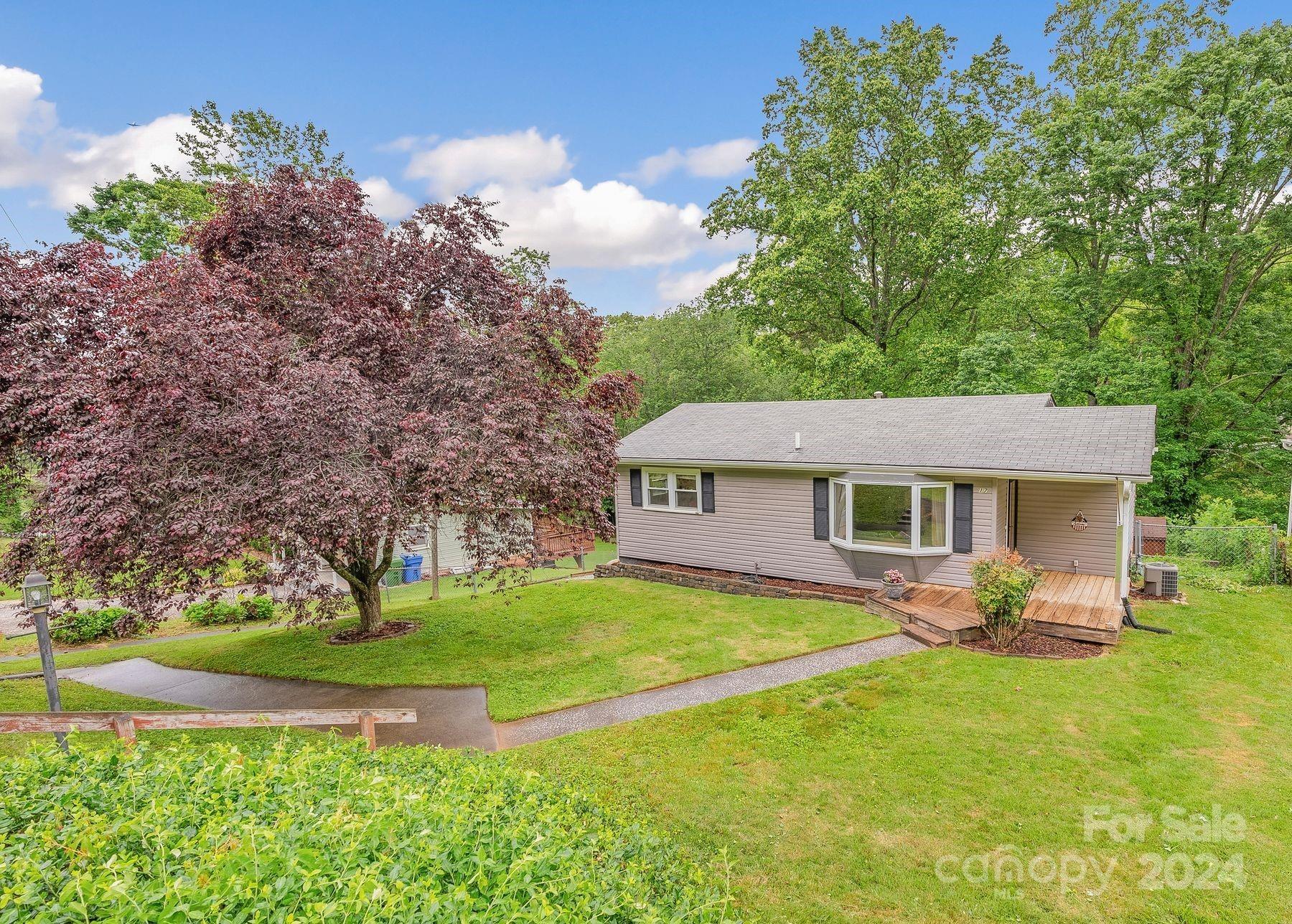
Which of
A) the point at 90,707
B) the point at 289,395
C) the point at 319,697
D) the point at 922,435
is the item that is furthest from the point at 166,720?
the point at 922,435

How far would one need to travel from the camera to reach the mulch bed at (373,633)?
10266 mm

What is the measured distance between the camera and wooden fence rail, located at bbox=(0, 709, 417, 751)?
4.13 metres

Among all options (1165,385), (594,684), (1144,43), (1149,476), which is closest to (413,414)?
(594,684)

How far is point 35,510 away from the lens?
7133 mm

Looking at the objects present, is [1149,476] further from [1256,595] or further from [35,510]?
[35,510]

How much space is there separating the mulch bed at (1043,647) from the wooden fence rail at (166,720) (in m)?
7.91

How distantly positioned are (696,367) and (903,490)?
16683 mm

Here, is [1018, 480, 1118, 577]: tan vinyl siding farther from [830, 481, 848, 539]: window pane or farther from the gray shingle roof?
[830, 481, 848, 539]: window pane

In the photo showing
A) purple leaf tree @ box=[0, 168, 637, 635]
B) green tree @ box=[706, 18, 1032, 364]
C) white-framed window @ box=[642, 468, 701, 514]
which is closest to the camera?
purple leaf tree @ box=[0, 168, 637, 635]

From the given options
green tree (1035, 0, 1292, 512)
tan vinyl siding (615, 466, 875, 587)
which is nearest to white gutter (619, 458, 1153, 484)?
tan vinyl siding (615, 466, 875, 587)

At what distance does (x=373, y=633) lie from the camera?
34.4 feet

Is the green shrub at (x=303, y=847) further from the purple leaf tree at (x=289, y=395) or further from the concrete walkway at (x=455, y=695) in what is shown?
the purple leaf tree at (x=289, y=395)

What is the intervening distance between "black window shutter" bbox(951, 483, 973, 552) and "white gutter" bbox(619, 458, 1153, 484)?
17.0 inches

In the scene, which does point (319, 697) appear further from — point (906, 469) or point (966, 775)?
point (906, 469)
